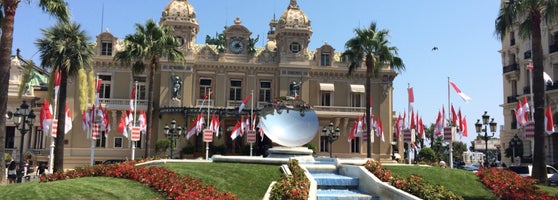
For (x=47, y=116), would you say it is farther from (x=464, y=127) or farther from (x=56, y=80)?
(x=464, y=127)

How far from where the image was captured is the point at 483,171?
65.7 ft

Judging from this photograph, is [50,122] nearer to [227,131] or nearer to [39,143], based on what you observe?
[227,131]

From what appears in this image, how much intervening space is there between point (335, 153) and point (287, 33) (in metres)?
12.9

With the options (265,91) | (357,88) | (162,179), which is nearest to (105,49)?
(265,91)

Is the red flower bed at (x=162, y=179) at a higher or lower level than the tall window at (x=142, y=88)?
lower

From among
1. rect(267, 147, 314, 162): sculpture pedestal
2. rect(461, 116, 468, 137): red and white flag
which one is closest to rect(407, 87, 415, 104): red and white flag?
rect(461, 116, 468, 137): red and white flag

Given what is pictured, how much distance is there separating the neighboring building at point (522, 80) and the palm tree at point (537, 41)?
71.5 feet

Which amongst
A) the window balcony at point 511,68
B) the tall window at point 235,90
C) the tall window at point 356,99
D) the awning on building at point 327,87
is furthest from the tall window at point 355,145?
the window balcony at point 511,68

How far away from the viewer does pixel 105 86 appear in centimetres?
4791

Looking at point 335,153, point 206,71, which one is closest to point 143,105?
point 206,71

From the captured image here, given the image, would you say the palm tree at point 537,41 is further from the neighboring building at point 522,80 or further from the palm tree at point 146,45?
the neighboring building at point 522,80

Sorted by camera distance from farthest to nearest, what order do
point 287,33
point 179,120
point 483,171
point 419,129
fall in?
point 287,33 → point 179,120 → point 419,129 → point 483,171

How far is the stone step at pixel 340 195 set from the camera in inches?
602

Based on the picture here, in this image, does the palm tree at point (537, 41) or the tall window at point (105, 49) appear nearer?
the palm tree at point (537, 41)
